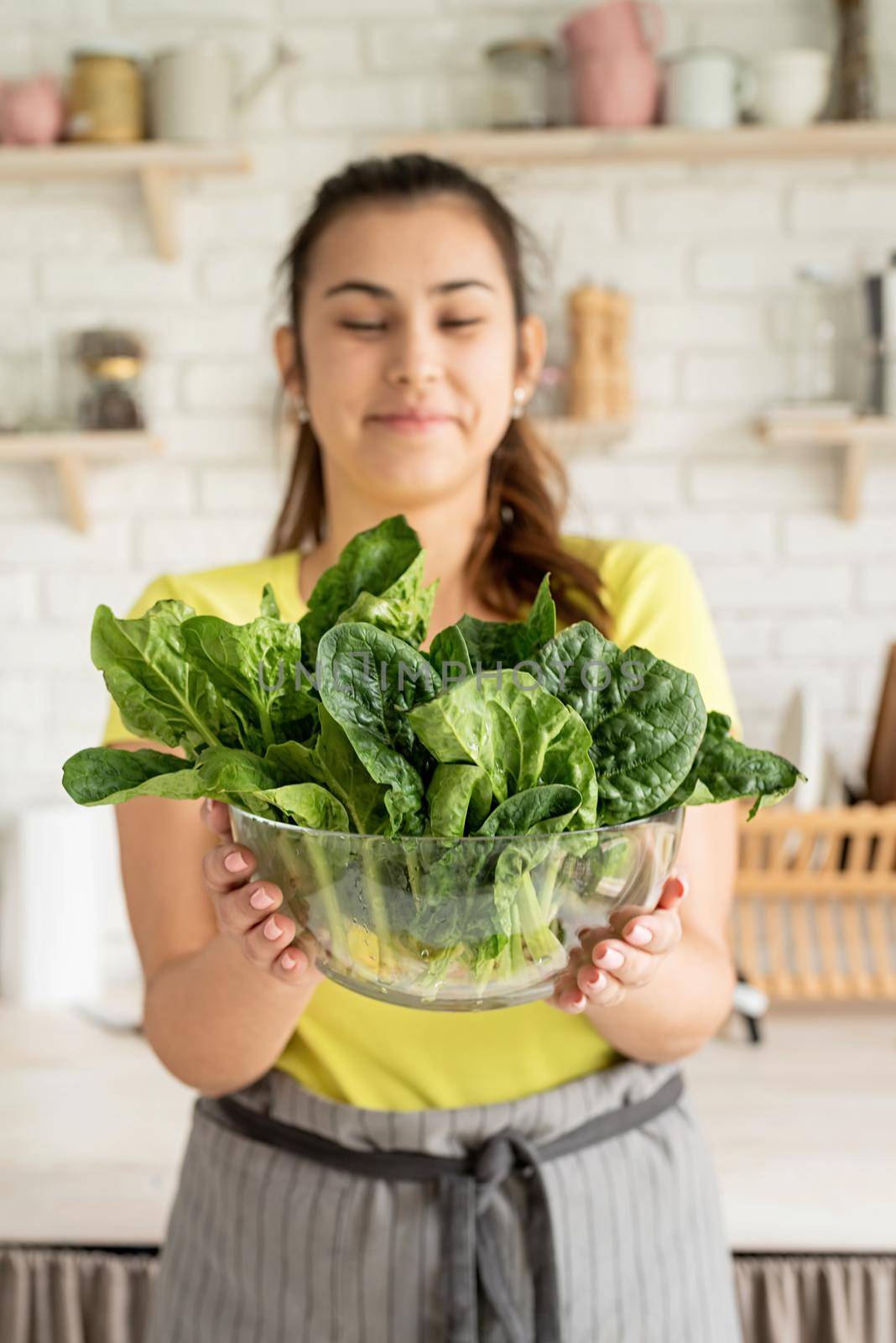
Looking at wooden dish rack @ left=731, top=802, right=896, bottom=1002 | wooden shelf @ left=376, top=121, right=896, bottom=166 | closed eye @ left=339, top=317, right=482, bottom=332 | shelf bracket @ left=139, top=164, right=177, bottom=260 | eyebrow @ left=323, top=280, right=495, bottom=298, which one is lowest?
wooden dish rack @ left=731, top=802, right=896, bottom=1002

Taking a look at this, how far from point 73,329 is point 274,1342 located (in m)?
1.51

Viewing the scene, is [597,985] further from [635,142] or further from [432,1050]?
[635,142]

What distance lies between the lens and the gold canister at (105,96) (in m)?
1.80

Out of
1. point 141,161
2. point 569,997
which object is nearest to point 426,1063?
point 569,997

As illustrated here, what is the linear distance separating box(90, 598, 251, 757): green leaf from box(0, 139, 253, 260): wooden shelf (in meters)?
1.46

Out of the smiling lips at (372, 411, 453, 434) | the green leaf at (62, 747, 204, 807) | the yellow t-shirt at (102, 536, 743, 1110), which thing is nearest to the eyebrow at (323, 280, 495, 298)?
the smiling lips at (372, 411, 453, 434)

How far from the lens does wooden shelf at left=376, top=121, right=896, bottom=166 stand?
178 centimetres

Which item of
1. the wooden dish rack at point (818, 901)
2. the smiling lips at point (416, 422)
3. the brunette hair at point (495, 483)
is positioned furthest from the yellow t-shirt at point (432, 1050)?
the wooden dish rack at point (818, 901)

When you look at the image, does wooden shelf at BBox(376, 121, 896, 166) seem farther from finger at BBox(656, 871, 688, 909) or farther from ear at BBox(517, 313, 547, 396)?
finger at BBox(656, 871, 688, 909)

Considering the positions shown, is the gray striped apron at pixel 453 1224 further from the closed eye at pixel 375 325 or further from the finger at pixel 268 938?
the closed eye at pixel 375 325

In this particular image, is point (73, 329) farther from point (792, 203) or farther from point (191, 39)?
point (792, 203)

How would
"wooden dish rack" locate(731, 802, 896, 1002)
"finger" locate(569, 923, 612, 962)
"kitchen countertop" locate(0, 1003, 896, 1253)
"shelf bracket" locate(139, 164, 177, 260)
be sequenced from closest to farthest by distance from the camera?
1. "finger" locate(569, 923, 612, 962)
2. "kitchen countertop" locate(0, 1003, 896, 1253)
3. "wooden dish rack" locate(731, 802, 896, 1002)
4. "shelf bracket" locate(139, 164, 177, 260)

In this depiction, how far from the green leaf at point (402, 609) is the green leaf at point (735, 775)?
13 cm

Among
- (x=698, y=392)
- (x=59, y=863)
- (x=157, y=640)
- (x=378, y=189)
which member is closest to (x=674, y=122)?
(x=698, y=392)
